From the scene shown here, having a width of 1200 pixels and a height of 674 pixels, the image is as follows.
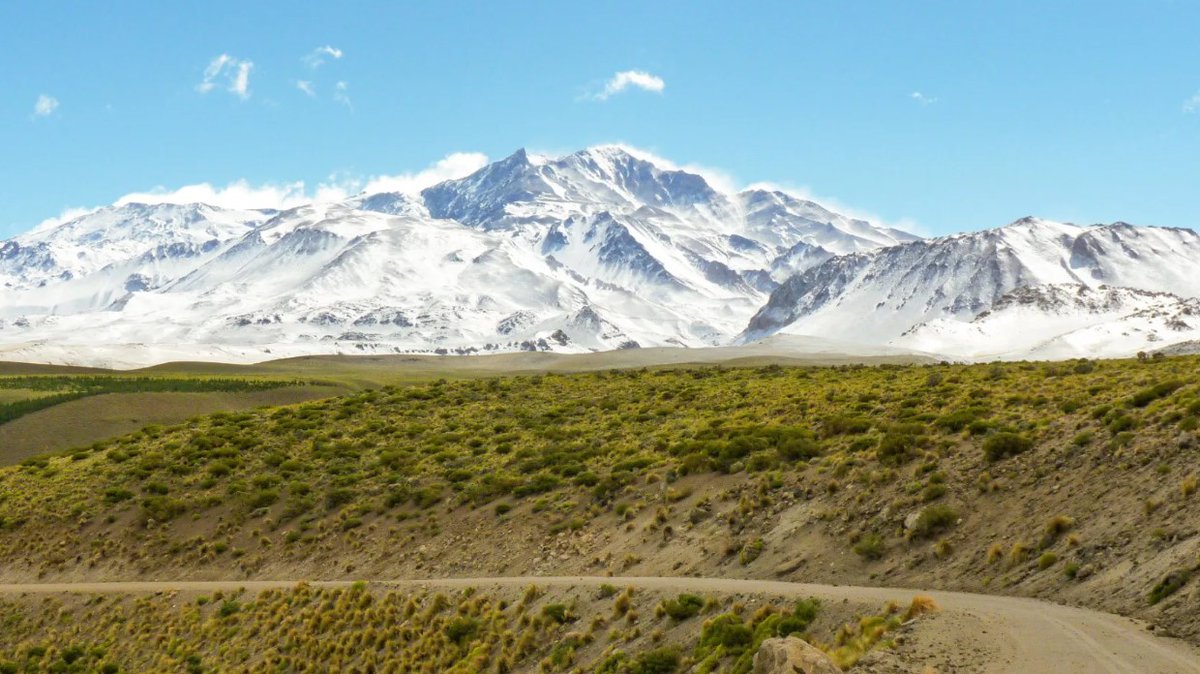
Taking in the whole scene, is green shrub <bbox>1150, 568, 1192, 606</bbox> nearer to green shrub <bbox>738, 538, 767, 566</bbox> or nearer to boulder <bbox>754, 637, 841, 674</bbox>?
boulder <bbox>754, 637, 841, 674</bbox>

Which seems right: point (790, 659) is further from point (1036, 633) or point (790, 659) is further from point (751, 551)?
point (751, 551)

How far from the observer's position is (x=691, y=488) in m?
41.1

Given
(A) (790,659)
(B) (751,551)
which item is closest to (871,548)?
(B) (751,551)

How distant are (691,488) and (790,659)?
23.1 m

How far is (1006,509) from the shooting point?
2938 cm

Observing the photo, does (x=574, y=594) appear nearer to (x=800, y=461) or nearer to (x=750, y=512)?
(x=750, y=512)

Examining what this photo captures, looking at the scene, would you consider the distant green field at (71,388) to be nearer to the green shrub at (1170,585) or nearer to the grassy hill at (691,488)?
the grassy hill at (691,488)

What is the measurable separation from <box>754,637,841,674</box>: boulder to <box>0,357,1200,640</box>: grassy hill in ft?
23.8

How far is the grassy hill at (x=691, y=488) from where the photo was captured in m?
27.3

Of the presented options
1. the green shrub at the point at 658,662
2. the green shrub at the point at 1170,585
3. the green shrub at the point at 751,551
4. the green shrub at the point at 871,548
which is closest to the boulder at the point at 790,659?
the green shrub at the point at 658,662

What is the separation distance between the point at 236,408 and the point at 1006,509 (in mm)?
102643

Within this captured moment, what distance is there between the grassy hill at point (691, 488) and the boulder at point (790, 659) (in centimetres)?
725

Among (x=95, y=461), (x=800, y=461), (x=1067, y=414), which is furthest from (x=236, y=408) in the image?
(x=1067, y=414)

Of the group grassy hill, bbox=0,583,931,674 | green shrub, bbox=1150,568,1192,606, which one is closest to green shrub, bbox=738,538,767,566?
grassy hill, bbox=0,583,931,674
